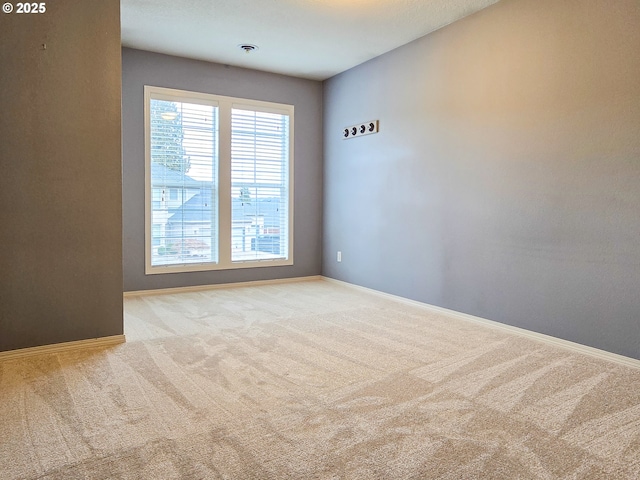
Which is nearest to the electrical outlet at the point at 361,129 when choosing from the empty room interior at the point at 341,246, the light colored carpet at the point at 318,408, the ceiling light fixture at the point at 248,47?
the empty room interior at the point at 341,246

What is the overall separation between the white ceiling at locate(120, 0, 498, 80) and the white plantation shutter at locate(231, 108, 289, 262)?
769 millimetres

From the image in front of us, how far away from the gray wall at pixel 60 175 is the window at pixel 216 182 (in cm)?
180

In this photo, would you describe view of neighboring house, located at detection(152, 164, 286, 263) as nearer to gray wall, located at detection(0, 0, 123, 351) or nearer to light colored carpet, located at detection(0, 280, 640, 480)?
light colored carpet, located at detection(0, 280, 640, 480)

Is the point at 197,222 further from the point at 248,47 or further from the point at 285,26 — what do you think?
the point at 285,26

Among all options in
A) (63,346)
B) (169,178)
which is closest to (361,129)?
(169,178)

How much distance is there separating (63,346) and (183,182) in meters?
2.50

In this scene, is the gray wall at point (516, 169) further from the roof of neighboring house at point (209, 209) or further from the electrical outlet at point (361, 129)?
the roof of neighboring house at point (209, 209)

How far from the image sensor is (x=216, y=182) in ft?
17.4

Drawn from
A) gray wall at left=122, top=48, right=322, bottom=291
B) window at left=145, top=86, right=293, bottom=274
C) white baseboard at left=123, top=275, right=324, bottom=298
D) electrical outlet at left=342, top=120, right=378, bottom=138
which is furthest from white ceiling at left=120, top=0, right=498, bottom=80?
white baseboard at left=123, top=275, right=324, bottom=298

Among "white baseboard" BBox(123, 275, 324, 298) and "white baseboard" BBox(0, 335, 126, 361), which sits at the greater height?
"white baseboard" BBox(123, 275, 324, 298)

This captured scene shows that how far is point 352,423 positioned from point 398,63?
12.5 ft

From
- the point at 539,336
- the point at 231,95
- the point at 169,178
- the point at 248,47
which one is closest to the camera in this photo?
the point at 539,336

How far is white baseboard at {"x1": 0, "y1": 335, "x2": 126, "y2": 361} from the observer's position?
2879mm

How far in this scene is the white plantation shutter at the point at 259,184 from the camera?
5.45 metres
